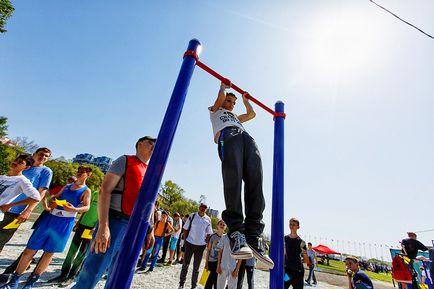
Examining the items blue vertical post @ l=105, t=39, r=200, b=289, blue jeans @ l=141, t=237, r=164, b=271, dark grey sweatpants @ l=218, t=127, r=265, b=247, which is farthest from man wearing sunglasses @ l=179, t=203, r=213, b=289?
blue vertical post @ l=105, t=39, r=200, b=289

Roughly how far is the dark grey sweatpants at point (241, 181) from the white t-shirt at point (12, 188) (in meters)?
3.10

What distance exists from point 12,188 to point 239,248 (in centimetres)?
351

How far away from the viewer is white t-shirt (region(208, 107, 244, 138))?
9.60ft

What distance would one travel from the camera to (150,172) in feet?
6.73

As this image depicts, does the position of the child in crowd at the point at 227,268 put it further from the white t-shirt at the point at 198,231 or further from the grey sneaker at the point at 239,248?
the grey sneaker at the point at 239,248

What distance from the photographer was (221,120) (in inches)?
119

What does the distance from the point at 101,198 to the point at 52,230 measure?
2.46 meters

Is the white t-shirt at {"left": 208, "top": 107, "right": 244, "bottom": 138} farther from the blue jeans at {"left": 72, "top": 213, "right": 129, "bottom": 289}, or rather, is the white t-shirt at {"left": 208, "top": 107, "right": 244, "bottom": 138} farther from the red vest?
the blue jeans at {"left": 72, "top": 213, "right": 129, "bottom": 289}

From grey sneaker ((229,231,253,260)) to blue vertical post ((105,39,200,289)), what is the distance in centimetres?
92

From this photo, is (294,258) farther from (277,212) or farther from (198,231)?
(277,212)

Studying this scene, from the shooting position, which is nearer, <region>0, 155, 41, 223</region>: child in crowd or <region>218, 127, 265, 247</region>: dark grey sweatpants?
<region>218, 127, 265, 247</region>: dark grey sweatpants

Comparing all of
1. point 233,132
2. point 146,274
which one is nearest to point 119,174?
point 233,132

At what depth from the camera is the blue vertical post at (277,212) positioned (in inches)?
108

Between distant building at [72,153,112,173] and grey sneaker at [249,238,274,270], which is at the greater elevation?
distant building at [72,153,112,173]
